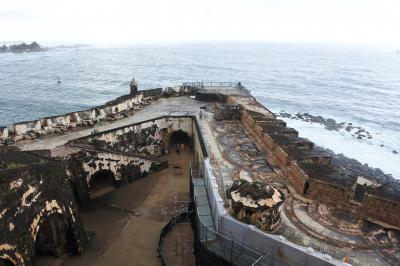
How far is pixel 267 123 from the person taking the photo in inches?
958

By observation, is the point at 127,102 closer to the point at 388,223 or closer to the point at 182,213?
the point at 182,213

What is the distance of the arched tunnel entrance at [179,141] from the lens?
31.9 metres

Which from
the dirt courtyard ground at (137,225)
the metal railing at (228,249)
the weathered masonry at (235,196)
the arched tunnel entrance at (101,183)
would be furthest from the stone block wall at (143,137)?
the metal railing at (228,249)

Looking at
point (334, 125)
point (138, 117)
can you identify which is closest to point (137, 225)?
point (138, 117)

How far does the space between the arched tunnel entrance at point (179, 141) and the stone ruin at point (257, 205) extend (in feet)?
61.9

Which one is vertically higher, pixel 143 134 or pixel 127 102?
pixel 127 102

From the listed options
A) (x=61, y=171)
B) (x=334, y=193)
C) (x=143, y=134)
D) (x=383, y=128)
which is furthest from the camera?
(x=383, y=128)

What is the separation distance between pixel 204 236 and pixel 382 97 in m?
78.2

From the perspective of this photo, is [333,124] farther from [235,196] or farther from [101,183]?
[235,196]

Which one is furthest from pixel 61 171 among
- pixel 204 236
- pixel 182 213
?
pixel 204 236

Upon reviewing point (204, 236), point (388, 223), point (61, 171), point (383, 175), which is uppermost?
point (61, 171)

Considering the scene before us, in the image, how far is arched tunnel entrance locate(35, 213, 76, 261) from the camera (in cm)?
1659

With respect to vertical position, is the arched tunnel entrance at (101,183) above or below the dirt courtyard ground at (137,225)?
above

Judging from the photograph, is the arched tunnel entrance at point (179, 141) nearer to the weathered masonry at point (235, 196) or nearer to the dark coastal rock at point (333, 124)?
the weathered masonry at point (235, 196)
